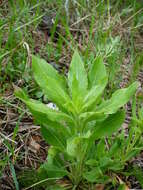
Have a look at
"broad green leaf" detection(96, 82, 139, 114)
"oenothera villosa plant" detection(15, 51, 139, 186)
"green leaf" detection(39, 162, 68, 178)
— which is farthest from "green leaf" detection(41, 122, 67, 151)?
"broad green leaf" detection(96, 82, 139, 114)

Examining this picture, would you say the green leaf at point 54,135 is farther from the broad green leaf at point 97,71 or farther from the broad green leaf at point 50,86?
the broad green leaf at point 97,71

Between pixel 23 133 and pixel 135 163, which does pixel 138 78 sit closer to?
pixel 135 163

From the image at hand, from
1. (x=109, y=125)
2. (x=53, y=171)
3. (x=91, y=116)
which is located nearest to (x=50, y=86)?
(x=91, y=116)

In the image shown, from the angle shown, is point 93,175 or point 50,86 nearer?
point 50,86

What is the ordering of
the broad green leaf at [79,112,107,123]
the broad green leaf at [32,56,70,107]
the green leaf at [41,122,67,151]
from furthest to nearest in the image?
the green leaf at [41,122,67,151]
the broad green leaf at [32,56,70,107]
the broad green leaf at [79,112,107,123]

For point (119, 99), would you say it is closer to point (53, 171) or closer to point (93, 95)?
point (93, 95)

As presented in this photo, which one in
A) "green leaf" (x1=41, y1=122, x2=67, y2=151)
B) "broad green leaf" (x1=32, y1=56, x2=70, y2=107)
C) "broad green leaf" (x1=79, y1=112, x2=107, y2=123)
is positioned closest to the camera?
"broad green leaf" (x1=79, y1=112, x2=107, y2=123)

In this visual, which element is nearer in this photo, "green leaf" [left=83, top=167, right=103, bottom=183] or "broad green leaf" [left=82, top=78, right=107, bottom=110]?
"broad green leaf" [left=82, top=78, right=107, bottom=110]

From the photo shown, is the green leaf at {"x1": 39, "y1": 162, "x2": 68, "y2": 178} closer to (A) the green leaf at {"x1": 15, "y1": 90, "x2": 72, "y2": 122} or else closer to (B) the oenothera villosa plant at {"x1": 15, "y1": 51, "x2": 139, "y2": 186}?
(B) the oenothera villosa plant at {"x1": 15, "y1": 51, "x2": 139, "y2": 186}
